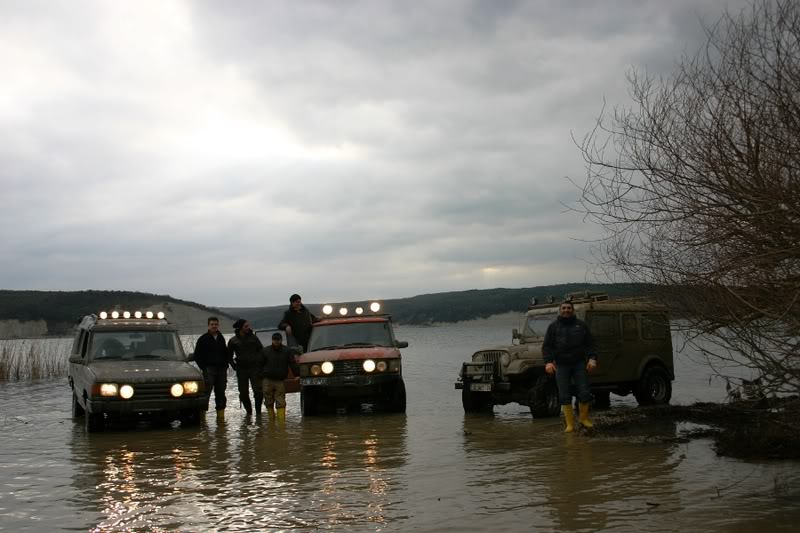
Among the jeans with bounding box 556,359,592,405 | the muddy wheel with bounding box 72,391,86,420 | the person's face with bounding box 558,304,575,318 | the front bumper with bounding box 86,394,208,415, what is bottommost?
the muddy wheel with bounding box 72,391,86,420

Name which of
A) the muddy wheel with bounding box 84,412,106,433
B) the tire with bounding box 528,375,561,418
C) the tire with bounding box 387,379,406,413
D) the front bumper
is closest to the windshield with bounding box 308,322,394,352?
the tire with bounding box 387,379,406,413

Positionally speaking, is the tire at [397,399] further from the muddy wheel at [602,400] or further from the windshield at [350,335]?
the muddy wheel at [602,400]

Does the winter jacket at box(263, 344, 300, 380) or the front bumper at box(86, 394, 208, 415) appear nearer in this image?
the front bumper at box(86, 394, 208, 415)

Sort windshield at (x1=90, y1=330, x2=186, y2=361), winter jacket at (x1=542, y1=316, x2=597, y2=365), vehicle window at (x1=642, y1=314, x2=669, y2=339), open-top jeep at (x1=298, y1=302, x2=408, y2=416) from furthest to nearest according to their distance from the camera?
vehicle window at (x1=642, y1=314, x2=669, y2=339) < open-top jeep at (x1=298, y1=302, x2=408, y2=416) < windshield at (x1=90, y1=330, x2=186, y2=361) < winter jacket at (x1=542, y1=316, x2=597, y2=365)

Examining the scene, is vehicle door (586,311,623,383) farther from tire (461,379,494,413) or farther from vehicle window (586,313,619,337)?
tire (461,379,494,413)

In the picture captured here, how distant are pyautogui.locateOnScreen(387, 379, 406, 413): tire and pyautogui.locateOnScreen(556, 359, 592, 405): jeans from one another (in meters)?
4.61

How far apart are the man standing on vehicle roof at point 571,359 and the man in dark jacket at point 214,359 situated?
Result: 632 centimetres

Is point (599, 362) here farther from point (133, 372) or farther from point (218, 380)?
point (133, 372)

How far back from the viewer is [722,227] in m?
7.58

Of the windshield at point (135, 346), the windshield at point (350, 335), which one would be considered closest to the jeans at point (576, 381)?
the windshield at point (350, 335)

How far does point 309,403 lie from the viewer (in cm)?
1623

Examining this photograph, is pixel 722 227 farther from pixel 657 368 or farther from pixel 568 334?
pixel 657 368

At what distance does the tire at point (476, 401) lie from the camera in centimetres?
1616

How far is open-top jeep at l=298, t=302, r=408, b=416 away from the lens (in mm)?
15719
